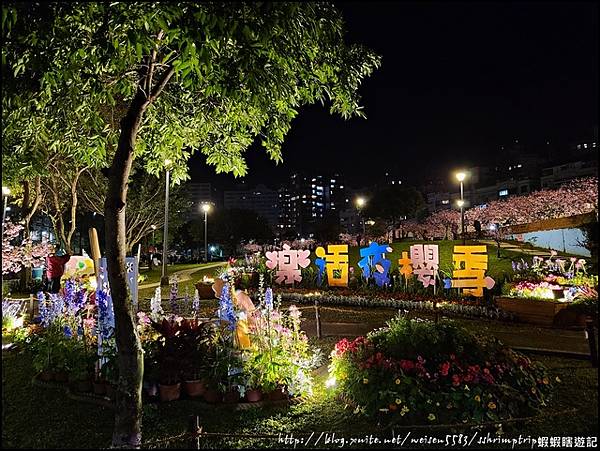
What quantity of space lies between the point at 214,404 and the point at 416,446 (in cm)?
282

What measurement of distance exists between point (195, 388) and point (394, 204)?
62.1m

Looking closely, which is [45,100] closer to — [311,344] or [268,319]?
[268,319]

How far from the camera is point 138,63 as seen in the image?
7.11m

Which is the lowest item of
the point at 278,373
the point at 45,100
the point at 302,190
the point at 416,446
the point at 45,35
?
the point at 416,446

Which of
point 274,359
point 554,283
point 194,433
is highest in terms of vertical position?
point 554,283

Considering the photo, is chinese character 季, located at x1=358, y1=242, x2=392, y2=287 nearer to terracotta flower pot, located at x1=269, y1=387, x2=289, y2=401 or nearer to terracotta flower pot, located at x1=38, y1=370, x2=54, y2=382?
terracotta flower pot, located at x1=269, y1=387, x2=289, y2=401

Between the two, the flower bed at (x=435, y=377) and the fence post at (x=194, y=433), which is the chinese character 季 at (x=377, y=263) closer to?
the flower bed at (x=435, y=377)

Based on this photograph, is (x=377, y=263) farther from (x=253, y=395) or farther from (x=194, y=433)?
(x=194, y=433)

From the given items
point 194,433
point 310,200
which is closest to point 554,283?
point 194,433

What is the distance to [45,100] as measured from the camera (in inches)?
232

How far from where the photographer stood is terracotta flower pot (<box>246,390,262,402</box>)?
21.3ft

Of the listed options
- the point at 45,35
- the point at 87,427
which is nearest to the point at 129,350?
the point at 87,427

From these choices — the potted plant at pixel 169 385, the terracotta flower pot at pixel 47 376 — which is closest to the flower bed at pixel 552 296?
the potted plant at pixel 169 385

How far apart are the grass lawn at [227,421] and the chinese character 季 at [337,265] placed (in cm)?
1135
